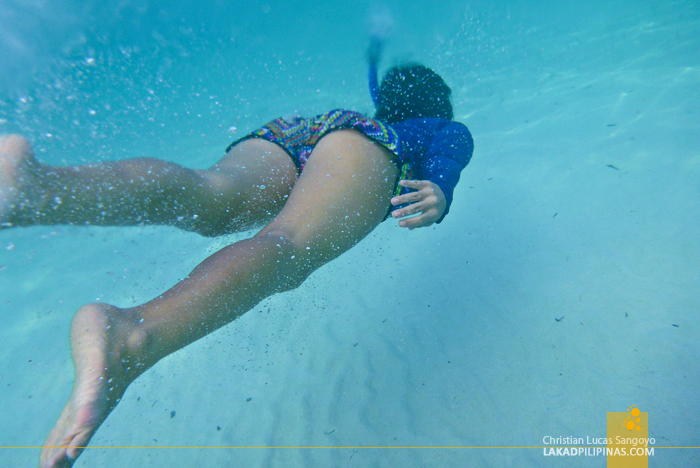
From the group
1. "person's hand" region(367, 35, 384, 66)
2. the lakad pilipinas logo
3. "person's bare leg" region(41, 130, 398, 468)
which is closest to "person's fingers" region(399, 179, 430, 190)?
"person's bare leg" region(41, 130, 398, 468)

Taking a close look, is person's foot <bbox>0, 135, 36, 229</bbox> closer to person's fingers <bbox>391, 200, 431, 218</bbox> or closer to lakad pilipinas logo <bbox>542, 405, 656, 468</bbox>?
person's fingers <bbox>391, 200, 431, 218</bbox>

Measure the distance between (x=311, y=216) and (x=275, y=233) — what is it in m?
0.22

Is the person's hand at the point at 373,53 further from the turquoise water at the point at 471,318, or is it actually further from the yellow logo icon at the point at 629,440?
the yellow logo icon at the point at 629,440

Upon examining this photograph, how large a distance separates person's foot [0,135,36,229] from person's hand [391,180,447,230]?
5.49ft

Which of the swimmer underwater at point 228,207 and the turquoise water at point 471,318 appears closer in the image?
the swimmer underwater at point 228,207

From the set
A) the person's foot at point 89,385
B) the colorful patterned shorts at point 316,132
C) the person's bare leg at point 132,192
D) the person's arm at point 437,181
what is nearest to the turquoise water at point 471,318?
the person's bare leg at point 132,192

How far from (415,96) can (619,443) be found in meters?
3.08

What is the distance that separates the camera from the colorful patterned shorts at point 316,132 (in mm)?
2047

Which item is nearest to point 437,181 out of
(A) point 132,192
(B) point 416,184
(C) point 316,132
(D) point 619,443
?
(B) point 416,184

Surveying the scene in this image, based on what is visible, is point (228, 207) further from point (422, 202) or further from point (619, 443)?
point (619, 443)

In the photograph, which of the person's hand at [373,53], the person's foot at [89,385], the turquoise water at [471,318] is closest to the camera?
the person's foot at [89,385]

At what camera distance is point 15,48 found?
45.5ft

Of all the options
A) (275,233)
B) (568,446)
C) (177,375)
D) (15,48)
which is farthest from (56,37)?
(568,446)

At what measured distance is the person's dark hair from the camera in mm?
3033
